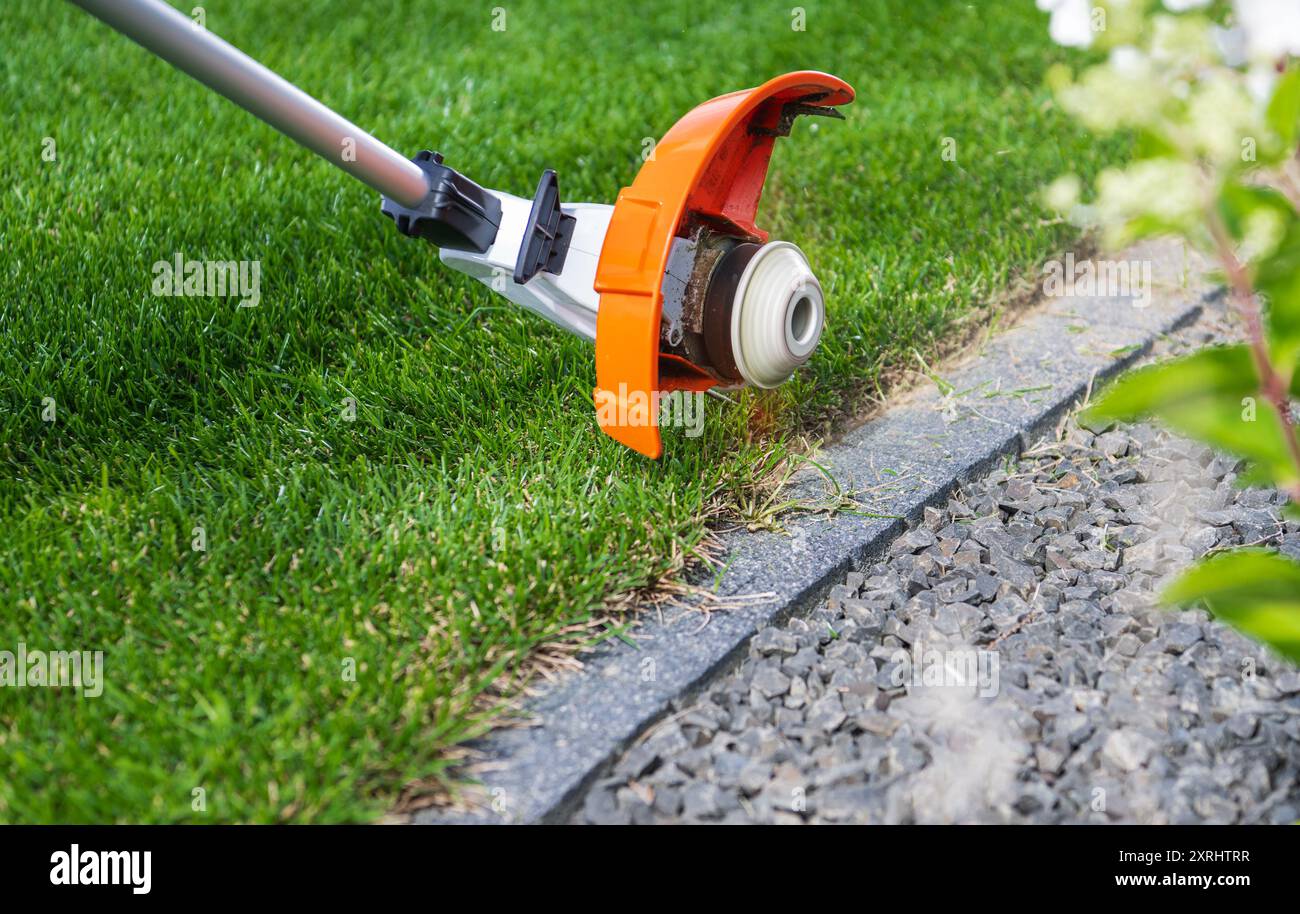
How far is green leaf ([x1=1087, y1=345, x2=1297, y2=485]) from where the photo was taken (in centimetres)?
125

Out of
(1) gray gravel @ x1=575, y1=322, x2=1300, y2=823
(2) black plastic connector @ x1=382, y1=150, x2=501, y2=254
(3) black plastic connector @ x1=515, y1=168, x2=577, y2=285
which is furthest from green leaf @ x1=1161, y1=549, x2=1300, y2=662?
(2) black plastic connector @ x1=382, y1=150, x2=501, y2=254

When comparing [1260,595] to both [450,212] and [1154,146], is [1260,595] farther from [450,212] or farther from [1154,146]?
[450,212]

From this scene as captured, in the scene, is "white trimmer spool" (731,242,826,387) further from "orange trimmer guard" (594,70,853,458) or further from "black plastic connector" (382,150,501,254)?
"black plastic connector" (382,150,501,254)

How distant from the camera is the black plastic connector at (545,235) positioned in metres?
1.99

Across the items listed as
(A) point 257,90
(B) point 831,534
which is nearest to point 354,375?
(A) point 257,90

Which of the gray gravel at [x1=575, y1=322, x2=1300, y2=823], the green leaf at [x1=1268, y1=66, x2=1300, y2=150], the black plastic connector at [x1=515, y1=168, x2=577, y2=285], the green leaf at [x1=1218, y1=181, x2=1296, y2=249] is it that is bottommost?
the gray gravel at [x1=575, y1=322, x2=1300, y2=823]

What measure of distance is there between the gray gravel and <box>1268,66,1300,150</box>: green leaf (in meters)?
0.90

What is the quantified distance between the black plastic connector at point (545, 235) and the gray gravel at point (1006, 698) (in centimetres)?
→ 77

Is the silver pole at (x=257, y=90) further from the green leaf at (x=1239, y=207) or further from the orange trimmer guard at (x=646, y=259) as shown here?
the green leaf at (x=1239, y=207)

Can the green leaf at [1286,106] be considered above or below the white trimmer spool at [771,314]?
below

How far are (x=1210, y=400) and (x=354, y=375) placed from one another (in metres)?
1.82

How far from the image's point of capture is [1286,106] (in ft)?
3.86

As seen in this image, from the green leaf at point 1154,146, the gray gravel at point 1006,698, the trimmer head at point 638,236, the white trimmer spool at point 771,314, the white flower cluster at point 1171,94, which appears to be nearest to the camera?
the white flower cluster at point 1171,94

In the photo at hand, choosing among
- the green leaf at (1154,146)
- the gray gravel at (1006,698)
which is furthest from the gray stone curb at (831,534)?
the green leaf at (1154,146)
